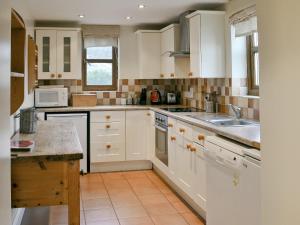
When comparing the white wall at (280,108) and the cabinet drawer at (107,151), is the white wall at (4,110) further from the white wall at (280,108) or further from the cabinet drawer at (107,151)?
the cabinet drawer at (107,151)

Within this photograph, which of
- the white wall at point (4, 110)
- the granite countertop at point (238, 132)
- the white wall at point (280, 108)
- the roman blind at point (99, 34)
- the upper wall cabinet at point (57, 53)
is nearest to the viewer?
the white wall at point (4, 110)

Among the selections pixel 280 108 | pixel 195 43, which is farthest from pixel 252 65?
pixel 280 108

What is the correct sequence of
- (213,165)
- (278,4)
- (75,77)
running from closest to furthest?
(278,4) < (213,165) < (75,77)

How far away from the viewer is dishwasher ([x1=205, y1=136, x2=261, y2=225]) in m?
2.10

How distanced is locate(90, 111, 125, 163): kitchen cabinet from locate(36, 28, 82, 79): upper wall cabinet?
31.9 inches

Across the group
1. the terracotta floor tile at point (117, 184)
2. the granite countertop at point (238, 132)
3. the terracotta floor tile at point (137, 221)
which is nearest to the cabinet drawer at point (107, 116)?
the terracotta floor tile at point (117, 184)

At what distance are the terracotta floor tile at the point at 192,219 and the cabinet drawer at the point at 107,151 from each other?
1.91 meters

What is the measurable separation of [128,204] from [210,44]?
2057 millimetres

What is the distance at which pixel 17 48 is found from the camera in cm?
238

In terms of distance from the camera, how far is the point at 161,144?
4.62m

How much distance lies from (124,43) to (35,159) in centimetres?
390

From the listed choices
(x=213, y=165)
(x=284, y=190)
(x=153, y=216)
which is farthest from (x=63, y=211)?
(x=284, y=190)

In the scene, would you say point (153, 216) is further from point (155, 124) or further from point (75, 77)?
point (75, 77)

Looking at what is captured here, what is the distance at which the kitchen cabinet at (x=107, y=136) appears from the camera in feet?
16.6
